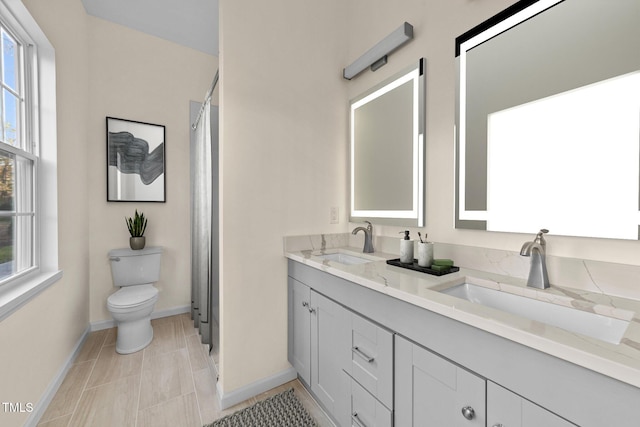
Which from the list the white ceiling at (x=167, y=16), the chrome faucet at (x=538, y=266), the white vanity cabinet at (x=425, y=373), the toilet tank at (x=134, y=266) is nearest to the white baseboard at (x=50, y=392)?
the toilet tank at (x=134, y=266)

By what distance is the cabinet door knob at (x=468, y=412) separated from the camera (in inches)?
29.5

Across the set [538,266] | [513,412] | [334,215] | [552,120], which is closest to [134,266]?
[334,215]

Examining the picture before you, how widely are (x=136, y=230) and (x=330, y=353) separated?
7.32 ft

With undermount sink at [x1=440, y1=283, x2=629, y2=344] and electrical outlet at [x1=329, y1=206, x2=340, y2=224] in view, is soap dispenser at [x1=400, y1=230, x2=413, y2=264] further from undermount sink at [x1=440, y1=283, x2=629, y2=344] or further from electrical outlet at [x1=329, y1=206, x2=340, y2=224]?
electrical outlet at [x1=329, y1=206, x2=340, y2=224]

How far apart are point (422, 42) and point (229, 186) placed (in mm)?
1399

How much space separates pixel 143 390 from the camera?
1.66 metres

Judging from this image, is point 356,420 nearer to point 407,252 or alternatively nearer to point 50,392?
point 407,252

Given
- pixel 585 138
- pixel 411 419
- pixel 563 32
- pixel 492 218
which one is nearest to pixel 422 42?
pixel 563 32

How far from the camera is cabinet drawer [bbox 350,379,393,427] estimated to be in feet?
3.41

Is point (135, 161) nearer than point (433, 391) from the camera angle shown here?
No

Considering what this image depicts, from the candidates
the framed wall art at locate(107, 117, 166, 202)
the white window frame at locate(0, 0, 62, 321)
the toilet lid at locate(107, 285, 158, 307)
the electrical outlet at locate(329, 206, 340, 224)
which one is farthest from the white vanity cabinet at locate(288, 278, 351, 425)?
the framed wall art at locate(107, 117, 166, 202)

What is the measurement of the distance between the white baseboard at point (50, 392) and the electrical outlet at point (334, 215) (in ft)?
6.52

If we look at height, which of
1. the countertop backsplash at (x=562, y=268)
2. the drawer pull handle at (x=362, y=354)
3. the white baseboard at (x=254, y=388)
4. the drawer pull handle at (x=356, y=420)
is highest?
the countertop backsplash at (x=562, y=268)

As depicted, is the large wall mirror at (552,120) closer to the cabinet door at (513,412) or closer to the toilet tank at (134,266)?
the cabinet door at (513,412)
